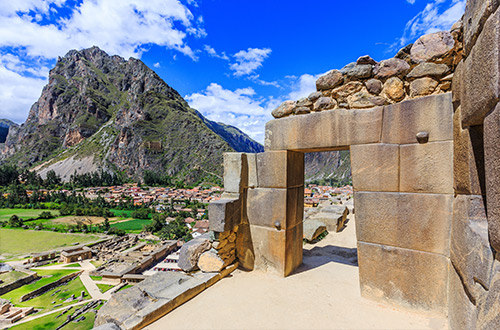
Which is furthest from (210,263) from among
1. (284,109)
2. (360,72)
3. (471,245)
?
(360,72)

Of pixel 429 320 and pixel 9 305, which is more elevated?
pixel 429 320

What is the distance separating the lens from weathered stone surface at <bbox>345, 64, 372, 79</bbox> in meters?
3.33

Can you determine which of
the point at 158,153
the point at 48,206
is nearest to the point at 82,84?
the point at 158,153

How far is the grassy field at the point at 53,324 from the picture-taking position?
1524 cm

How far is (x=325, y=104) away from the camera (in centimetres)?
364

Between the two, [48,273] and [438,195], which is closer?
[438,195]

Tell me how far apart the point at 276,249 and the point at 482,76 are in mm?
3444

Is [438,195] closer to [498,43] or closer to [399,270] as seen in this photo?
[399,270]

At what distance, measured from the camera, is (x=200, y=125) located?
9619 centimetres

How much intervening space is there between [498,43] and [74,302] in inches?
1043

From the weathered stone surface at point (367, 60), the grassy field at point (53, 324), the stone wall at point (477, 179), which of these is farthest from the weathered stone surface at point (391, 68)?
the grassy field at point (53, 324)

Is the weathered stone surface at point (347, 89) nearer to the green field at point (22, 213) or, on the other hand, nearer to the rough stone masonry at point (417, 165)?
the rough stone masonry at point (417, 165)

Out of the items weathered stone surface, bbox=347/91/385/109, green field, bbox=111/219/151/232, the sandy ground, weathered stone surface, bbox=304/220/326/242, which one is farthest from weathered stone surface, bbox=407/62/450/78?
green field, bbox=111/219/151/232

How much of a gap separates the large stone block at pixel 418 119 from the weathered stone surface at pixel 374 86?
308 millimetres
